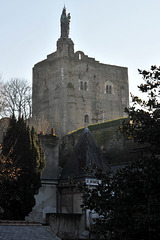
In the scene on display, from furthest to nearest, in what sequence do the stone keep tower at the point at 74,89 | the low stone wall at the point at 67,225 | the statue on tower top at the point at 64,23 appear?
the statue on tower top at the point at 64,23
the stone keep tower at the point at 74,89
the low stone wall at the point at 67,225

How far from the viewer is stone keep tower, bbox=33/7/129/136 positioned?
4959cm

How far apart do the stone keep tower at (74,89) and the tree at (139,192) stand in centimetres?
3828

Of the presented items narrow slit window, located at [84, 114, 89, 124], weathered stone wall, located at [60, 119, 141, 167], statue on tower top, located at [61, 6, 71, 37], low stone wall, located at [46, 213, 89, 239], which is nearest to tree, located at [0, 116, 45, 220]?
low stone wall, located at [46, 213, 89, 239]

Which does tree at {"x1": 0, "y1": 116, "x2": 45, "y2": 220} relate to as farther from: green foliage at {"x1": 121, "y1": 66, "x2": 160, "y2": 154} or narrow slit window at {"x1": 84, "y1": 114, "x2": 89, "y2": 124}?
narrow slit window at {"x1": 84, "y1": 114, "x2": 89, "y2": 124}

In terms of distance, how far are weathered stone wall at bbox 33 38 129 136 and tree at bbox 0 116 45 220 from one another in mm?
30052

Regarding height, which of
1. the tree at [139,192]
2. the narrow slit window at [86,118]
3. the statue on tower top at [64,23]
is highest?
the statue on tower top at [64,23]

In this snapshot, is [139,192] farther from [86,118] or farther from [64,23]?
[64,23]

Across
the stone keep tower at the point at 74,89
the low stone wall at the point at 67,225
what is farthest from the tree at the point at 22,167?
the stone keep tower at the point at 74,89

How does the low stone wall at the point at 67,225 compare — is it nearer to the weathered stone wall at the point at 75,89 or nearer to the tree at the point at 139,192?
the tree at the point at 139,192

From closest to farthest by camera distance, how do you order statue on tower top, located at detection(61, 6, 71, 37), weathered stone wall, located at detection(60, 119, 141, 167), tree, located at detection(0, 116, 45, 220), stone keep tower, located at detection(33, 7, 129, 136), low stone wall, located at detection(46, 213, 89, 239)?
low stone wall, located at detection(46, 213, 89, 239), tree, located at detection(0, 116, 45, 220), weathered stone wall, located at detection(60, 119, 141, 167), stone keep tower, located at detection(33, 7, 129, 136), statue on tower top, located at detection(61, 6, 71, 37)

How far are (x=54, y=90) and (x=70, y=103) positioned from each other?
312 centimetres

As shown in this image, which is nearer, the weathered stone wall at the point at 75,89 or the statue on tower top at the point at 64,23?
the weathered stone wall at the point at 75,89

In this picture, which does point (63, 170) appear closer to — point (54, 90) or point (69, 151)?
point (69, 151)

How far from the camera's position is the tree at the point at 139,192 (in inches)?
336
